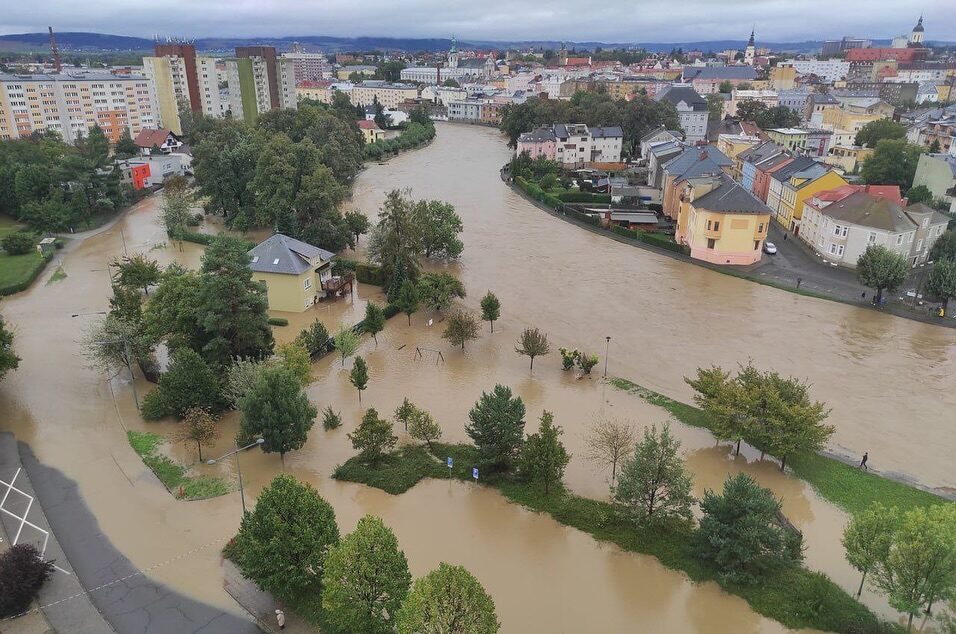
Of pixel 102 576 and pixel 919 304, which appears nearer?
pixel 102 576

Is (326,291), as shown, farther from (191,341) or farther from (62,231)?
(62,231)

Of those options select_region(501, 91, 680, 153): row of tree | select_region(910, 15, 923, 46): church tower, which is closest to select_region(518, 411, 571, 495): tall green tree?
Answer: select_region(501, 91, 680, 153): row of tree

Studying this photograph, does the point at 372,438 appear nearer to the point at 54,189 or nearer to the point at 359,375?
the point at 359,375

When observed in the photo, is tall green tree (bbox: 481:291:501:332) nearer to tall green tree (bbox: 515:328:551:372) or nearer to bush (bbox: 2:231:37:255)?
tall green tree (bbox: 515:328:551:372)

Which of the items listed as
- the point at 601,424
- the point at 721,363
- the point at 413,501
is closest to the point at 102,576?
the point at 413,501

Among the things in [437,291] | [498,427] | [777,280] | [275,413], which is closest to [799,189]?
[777,280]
